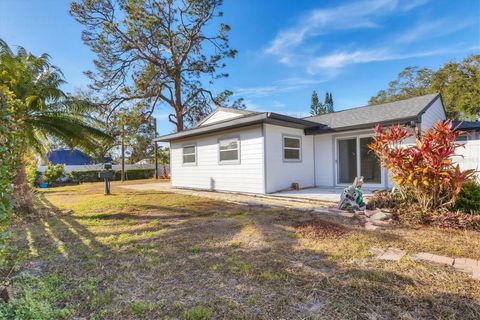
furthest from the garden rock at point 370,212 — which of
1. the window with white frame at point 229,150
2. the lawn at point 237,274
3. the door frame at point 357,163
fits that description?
the window with white frame at point 229,150

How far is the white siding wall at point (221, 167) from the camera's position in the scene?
9.24 meters

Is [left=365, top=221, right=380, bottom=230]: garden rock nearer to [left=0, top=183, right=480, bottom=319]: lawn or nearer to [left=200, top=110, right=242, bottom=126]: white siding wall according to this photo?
[left=0, top=183, right=480, bottom=319]: lawn

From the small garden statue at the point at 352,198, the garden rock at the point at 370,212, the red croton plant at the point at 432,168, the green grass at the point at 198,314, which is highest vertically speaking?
the red croton plant at the point at 432,168

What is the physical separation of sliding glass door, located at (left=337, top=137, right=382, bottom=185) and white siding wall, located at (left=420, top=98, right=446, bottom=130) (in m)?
1.91

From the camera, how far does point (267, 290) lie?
262 cm

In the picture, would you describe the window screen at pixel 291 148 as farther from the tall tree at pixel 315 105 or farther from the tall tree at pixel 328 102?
the tall tree at pixel 328 102

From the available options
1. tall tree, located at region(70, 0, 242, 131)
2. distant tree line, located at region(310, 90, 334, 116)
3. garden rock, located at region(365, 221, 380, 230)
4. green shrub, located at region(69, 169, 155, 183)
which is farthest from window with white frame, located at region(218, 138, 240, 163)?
distant tree line, located at region(310, 90, 334, 116)

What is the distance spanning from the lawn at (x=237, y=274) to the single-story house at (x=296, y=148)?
13.7 ft

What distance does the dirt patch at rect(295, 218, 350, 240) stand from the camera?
4.37 metres

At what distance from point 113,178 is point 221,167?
14.7m

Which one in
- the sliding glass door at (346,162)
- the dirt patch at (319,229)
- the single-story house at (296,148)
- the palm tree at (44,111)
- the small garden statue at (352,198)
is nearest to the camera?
the dirt patch at (319,229)

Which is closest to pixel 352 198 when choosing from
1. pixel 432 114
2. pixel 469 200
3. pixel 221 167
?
pixel 469 200

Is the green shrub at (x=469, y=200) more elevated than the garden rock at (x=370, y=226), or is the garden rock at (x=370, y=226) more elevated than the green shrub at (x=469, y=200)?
the green shrub at (x=469, y=200)

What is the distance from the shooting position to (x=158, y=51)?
65.5 feet
